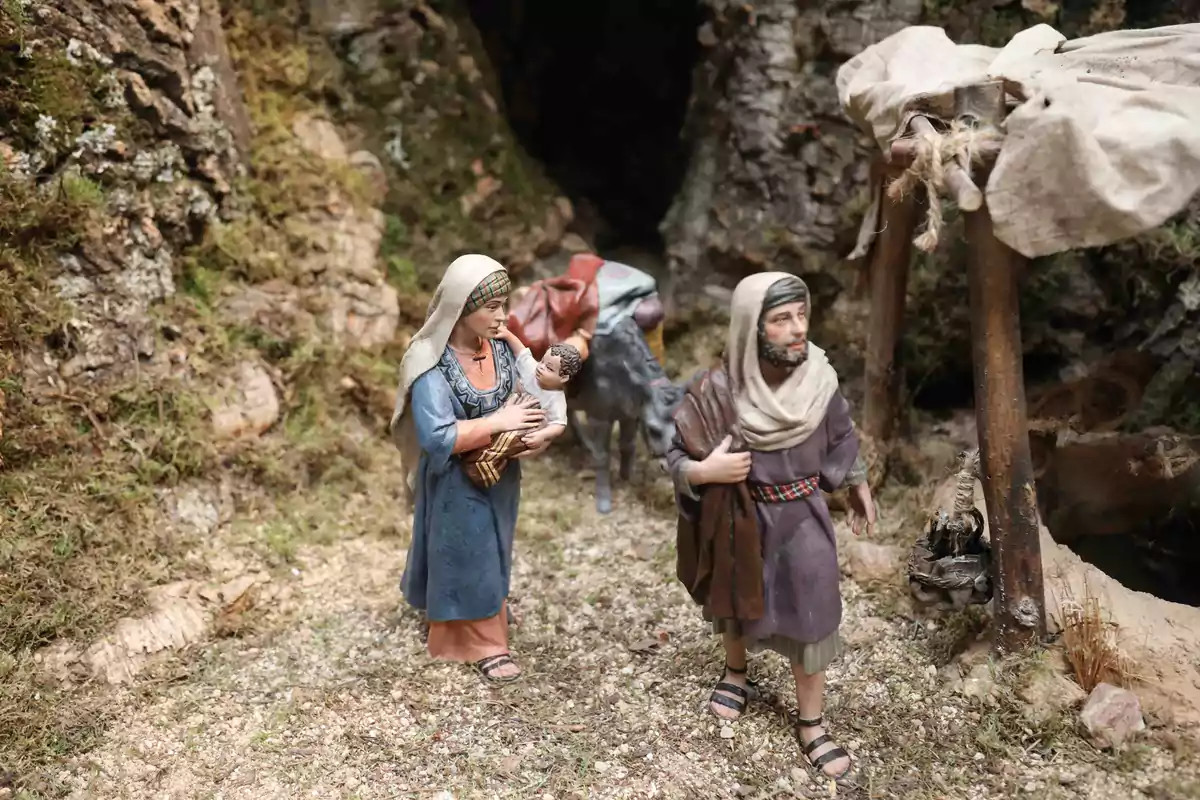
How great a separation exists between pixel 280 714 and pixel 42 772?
771 millimetres

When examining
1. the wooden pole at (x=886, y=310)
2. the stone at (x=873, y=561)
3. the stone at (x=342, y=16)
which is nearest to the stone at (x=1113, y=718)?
the stone at (x=873, y=561)

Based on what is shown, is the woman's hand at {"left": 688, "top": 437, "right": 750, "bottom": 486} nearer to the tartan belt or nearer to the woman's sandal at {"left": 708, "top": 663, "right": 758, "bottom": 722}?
the tartan belt

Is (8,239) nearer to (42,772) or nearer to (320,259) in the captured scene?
(320,259)

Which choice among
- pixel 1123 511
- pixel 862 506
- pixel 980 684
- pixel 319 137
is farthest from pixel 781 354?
pixel 319 137

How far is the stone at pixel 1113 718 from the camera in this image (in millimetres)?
3160

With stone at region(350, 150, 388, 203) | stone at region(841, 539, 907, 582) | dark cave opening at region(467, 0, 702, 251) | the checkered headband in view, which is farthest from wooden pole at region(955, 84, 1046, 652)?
dark cave opening at region(467, 0, 702, 251)

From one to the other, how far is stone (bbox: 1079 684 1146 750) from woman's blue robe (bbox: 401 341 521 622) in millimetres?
2172

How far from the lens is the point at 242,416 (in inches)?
186

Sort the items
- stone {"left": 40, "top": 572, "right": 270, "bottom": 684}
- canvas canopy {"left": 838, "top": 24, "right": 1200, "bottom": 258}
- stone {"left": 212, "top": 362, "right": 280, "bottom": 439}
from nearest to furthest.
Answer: canvas canopy {"left": 838, "top": 24, "right": 1200, "bottom": 258} < stone {"left": 40, "top": 572, "right": 270, "bottom": 684} < stone {"left": 212, "top": 362, "right": 280, "bottom": 439}

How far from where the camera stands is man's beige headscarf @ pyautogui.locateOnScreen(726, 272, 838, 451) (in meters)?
2.91

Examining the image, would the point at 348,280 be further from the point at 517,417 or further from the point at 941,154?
the point at 941,154

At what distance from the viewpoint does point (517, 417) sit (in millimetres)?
3354

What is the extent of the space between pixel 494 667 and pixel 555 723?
1.27 feet

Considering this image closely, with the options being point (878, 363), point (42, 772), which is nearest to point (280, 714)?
point (42, 772)
